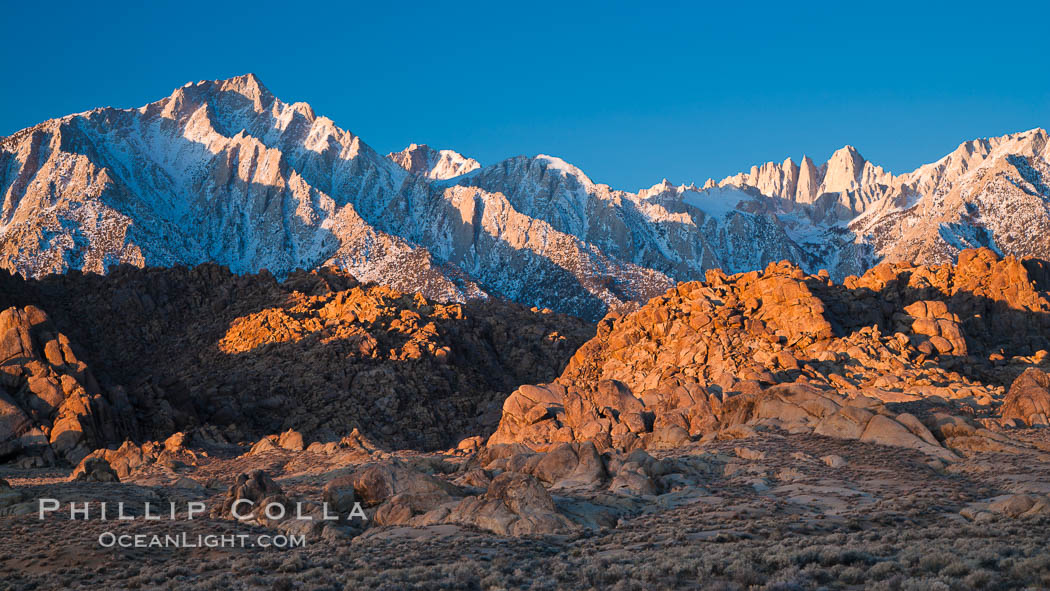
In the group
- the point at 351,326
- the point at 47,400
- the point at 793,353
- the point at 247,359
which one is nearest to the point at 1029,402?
the point at 793,353

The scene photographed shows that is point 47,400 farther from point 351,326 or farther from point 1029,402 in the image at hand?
point 1029,402

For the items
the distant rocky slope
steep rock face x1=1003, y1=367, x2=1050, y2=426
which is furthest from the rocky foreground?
the distant rocky slope

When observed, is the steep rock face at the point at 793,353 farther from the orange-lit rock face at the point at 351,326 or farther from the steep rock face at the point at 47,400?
the steep rock face at the point at 47,400

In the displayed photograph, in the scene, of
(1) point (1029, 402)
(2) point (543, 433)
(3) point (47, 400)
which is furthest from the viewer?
(3) point (47, 400)

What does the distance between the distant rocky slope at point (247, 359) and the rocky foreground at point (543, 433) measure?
296mm

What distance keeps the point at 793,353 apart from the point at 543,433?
19085mm

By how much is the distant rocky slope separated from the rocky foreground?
296mm

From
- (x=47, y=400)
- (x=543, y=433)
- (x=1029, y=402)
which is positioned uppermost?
(x=47, y=400)

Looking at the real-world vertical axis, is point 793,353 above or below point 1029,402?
above

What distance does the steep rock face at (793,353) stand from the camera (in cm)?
4491

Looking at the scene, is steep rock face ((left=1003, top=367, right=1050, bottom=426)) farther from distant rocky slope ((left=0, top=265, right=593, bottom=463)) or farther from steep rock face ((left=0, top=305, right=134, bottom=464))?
steep rock face ((left=0, top=305, right=134, bottom=464))

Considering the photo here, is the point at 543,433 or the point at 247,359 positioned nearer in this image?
the point at 543,433

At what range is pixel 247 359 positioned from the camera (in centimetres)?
7875

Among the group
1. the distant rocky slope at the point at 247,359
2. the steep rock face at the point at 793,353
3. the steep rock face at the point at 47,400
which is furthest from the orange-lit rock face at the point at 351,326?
the steep rock face at the point at 793,353
